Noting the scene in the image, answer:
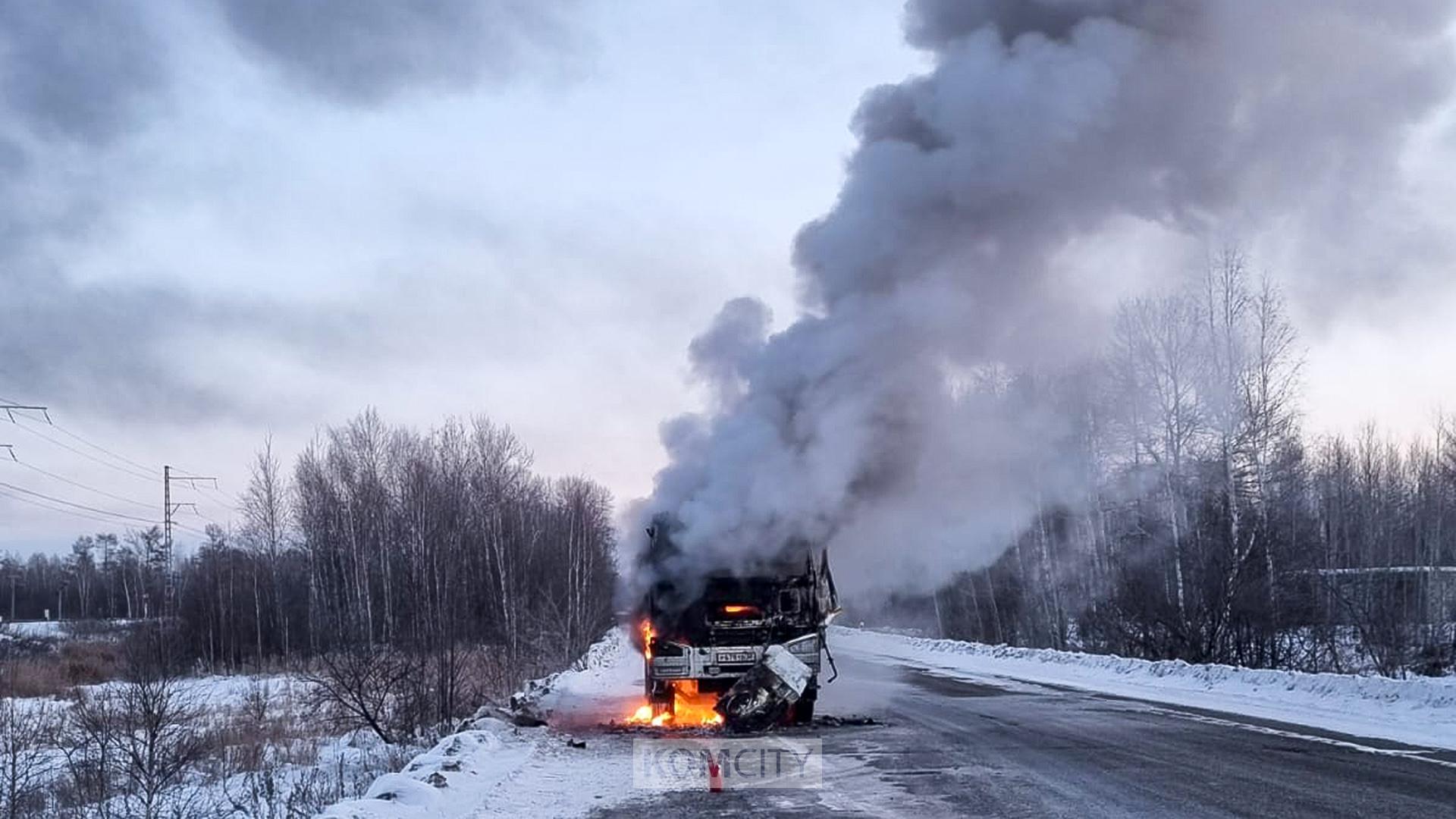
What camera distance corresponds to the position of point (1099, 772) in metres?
12.6

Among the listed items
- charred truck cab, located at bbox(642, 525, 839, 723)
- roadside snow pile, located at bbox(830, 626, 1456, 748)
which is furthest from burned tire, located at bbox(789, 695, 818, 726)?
roadside snow pile, located at bbox(830, 626, 1456, 748)

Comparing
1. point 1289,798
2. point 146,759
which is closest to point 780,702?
point 1289,798

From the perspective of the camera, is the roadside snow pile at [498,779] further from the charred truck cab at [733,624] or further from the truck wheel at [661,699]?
the charred truck cab at [733,624]

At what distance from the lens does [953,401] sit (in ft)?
87.7

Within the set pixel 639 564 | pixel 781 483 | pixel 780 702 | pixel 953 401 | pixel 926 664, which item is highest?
pixel 953 401

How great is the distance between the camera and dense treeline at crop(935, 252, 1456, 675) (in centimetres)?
3031

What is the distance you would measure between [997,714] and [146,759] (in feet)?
A: 46.2

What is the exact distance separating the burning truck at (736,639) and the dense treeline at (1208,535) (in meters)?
14.2

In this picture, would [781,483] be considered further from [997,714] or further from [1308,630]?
[1308,630]

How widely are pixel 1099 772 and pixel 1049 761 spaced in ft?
3.67

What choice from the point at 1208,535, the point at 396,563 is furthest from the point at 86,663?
the point at 1208,535

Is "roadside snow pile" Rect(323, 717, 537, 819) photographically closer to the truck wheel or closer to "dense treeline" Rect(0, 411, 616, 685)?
the truck wheel

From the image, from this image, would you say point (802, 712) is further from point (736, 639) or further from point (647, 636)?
point (647, 636)

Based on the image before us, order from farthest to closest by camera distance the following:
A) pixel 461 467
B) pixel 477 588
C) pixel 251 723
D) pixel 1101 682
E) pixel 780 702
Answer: pixel 461 467 → pixel 477 588 → pixel 1101 682 → pixel 251 723 → pixel 780 702
